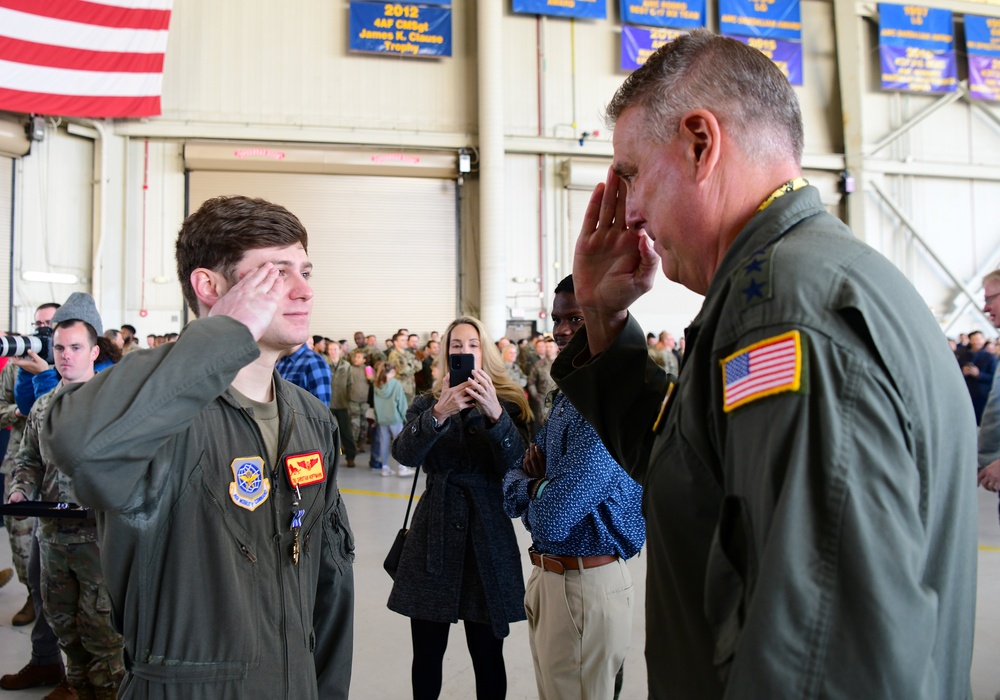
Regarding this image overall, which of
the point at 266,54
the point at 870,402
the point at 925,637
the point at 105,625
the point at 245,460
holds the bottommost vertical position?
the point at 105,625

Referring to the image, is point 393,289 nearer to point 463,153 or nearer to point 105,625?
point 463,153

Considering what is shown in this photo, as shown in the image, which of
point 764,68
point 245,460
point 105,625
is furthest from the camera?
point 105,625

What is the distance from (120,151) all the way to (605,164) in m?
9.17

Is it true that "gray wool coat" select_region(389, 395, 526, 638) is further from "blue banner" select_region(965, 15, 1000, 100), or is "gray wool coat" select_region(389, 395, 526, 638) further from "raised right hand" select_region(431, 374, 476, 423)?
"blue banner" select_region(965, 15, 1000, 100)

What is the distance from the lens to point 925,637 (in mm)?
717

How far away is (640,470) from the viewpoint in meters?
1.43

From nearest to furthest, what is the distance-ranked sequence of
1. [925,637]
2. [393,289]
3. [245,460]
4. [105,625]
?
[925,637] < [245,460] < [105,625] < [393,289]

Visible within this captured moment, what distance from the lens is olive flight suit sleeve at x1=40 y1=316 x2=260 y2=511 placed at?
3.71ft

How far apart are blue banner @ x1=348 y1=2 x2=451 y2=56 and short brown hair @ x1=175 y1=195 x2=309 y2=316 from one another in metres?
12.4

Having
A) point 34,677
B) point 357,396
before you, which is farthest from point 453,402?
point 357,396

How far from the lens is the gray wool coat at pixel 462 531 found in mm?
2686

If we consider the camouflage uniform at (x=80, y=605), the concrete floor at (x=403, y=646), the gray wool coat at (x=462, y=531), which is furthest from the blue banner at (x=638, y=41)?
the camouflage uniform at (x=80, y=605)

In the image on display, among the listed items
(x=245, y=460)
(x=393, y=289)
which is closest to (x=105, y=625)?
(x=245, y=460)

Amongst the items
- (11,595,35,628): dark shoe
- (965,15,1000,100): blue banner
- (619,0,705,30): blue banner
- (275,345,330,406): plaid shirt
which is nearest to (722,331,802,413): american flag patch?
(275,345,330,406): plaid shirt
